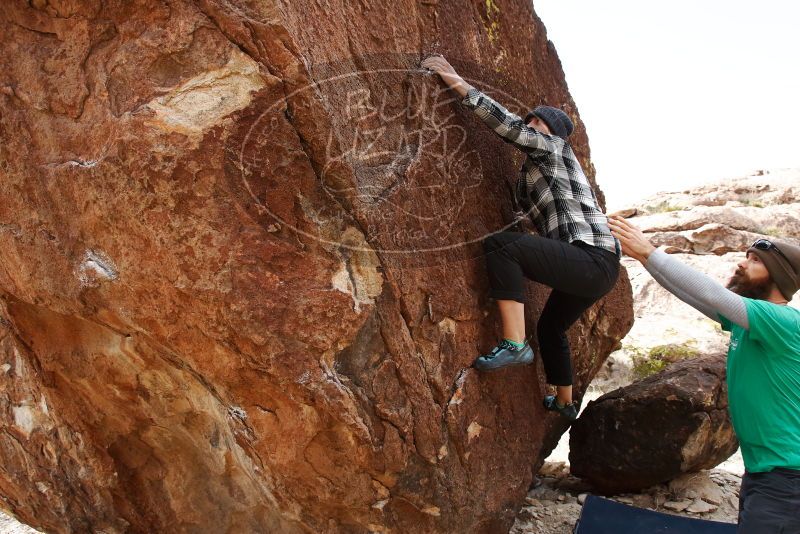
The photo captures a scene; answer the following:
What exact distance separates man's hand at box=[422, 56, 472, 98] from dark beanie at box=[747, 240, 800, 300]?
1785mm

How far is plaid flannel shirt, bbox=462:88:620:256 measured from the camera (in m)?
3.63

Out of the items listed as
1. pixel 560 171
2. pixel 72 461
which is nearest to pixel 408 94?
pixel 560 171

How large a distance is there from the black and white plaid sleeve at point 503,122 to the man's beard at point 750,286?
4.07ft

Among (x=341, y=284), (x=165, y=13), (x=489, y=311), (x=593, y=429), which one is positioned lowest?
(x=593, y=429)

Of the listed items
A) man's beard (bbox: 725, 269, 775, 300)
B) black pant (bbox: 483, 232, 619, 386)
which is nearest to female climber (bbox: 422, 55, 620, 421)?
black pant (bbox: 483, 232, 619, 386)

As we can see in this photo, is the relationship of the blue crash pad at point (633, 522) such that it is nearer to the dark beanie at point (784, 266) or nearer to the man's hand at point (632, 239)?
the dark beanie at point (784, 266)

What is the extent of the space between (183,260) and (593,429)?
11.9 feet

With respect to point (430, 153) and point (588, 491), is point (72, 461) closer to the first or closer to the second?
point (430, 153)

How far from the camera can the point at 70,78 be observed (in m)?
2.98

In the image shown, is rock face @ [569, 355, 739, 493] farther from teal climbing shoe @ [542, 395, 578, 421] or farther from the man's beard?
the man's beard

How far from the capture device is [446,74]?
371 centimetres

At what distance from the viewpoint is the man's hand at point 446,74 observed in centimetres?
368

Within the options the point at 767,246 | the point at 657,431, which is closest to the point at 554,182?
the point at 767,246
